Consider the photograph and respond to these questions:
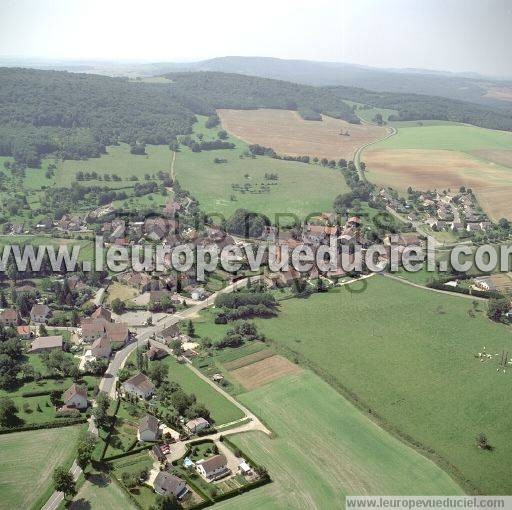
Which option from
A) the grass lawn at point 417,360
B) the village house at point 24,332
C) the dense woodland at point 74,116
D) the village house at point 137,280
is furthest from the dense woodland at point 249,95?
the village house at point 24,332

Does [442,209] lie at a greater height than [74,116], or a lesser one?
lesser

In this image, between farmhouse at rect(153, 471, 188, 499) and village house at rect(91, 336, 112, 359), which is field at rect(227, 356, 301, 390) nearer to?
village house at rect(91, 336, 112, 359)

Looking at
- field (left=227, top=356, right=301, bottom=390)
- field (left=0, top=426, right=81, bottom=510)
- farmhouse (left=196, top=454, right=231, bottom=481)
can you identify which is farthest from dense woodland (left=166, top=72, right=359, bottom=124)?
farmhouse (left=196, top=454, right=231, bottom=481)

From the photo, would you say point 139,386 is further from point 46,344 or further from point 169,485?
point 46,344

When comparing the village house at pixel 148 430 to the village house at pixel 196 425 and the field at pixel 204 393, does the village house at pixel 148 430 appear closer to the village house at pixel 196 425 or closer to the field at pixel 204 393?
the village house at pixel 196 425

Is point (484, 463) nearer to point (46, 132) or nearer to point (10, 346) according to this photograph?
point (10, 346)

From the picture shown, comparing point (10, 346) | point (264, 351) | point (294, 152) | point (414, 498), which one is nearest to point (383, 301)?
point (264, 351)

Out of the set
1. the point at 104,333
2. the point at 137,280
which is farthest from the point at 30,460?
the point at 137,280
